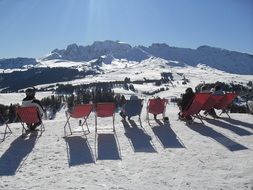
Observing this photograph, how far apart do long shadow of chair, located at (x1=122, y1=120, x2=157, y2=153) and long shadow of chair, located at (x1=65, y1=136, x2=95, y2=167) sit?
1595 mm

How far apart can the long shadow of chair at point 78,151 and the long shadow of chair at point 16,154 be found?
132 centimetres

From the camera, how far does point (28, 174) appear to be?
10.3 m

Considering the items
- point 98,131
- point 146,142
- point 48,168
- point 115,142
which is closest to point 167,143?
point 146,142

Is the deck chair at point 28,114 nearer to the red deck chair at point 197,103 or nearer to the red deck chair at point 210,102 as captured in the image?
the red deck chair at point 197,103

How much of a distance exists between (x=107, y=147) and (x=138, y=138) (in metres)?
1.76

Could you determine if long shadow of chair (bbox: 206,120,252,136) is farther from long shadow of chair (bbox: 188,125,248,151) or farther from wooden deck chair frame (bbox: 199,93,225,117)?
long shadow of chair (bbox: 188,125,248,151)

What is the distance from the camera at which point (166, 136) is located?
1478 cm

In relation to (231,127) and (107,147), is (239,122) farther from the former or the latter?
(107,147)

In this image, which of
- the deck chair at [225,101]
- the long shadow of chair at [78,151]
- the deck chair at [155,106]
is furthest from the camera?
the deck chair at [225,101]

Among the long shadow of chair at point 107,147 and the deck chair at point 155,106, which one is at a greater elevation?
the deck chair at point 155,106

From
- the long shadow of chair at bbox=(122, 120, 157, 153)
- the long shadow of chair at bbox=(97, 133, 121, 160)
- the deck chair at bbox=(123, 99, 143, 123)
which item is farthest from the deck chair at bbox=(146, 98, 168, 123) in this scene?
the long shadow of chair at bbox=(97, 133, 121, 160)

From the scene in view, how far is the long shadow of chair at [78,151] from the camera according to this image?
11.5m

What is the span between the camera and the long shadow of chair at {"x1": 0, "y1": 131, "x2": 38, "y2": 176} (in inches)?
428

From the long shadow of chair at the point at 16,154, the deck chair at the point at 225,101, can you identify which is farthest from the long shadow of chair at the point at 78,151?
the deck chair at the point at 225,101
